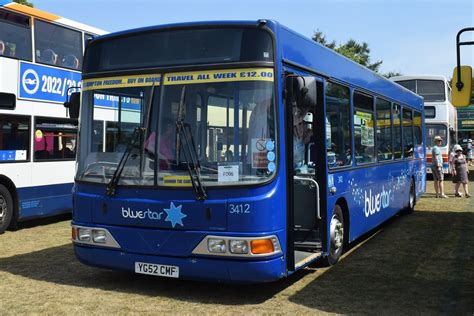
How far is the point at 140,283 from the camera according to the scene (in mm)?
6191

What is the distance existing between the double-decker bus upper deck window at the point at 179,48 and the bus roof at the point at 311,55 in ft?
0.21

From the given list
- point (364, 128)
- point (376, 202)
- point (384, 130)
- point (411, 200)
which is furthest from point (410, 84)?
point (364, 128)

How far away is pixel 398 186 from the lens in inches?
424

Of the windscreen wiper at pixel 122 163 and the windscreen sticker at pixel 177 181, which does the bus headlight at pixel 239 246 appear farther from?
the windscreen wiper at pixel 122 163

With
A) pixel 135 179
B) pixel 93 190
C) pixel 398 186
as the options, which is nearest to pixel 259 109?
pixel 135 179

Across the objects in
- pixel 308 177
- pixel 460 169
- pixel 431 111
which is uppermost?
pixel 431 111

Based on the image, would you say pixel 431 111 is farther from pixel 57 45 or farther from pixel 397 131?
pixel 57 45

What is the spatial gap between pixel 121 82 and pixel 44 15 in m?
6.24

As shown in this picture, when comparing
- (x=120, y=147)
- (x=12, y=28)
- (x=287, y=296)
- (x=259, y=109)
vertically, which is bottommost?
(x=287, y=296)

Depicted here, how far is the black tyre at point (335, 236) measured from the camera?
22.2 feet

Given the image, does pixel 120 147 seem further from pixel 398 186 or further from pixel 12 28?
pixel 398 186

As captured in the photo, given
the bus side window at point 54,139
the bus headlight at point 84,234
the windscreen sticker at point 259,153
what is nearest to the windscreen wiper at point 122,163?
the bus headlight at point 84,234

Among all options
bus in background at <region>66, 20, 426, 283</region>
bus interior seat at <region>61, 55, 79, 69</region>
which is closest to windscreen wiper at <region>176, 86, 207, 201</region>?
bus in background at <region>66, 20, 426, 283</region>

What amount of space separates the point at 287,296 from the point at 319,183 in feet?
4.73
